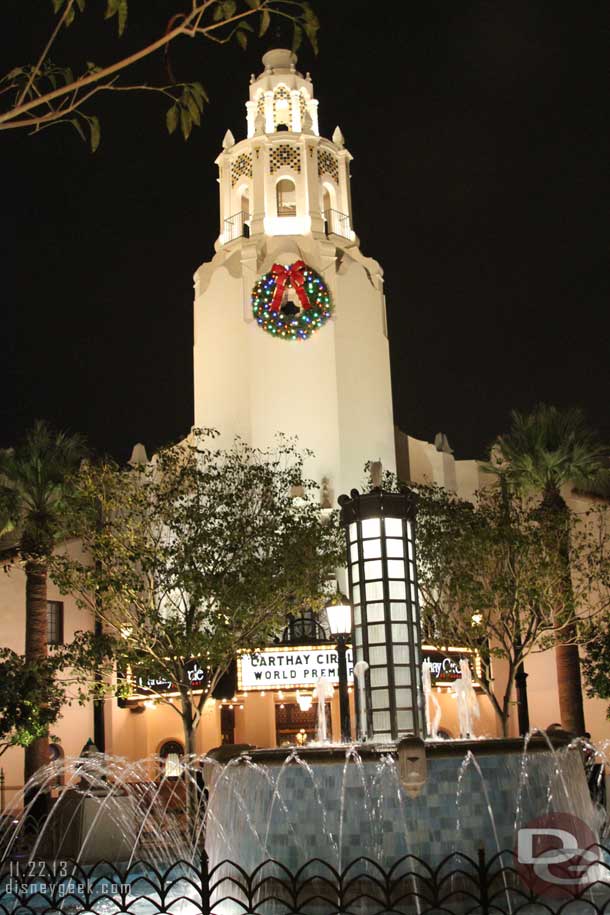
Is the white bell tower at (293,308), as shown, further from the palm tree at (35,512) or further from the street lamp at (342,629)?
the street lamp at (342,629)

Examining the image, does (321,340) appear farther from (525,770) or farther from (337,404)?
(525,770)

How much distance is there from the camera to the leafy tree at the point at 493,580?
98.4ft

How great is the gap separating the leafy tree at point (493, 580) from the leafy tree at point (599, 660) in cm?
96

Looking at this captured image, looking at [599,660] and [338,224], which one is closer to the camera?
[599,660]

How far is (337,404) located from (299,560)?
11.4m

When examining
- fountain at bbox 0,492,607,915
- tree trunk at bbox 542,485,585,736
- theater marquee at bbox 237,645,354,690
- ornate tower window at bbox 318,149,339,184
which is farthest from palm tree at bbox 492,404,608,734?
fountain at bbox 0,492,607,915

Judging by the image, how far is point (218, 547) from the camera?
28.3 m

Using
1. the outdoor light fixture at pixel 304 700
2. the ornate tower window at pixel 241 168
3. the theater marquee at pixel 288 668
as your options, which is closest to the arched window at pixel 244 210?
the ornate tower window at pixel 241 168

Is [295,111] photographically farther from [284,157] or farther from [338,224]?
[338,224]

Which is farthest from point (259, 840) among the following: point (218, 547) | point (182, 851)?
point (218, 547)

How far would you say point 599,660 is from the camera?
3294cm

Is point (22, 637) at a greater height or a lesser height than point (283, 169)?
lesser

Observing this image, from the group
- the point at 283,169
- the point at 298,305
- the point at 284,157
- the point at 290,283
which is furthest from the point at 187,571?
the point at 284,157

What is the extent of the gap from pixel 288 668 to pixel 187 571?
9209mm
